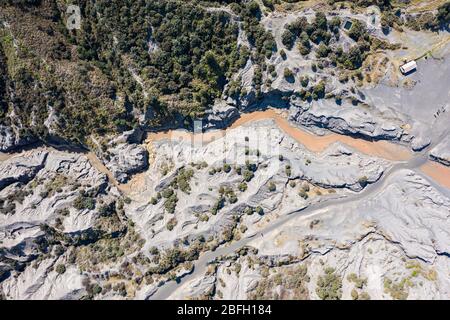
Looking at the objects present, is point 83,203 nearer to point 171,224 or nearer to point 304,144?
point 171,224

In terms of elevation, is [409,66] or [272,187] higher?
[409,66]

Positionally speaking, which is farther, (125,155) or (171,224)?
(125,155)

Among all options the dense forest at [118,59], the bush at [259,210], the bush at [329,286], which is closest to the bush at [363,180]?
the bush at [329,286]

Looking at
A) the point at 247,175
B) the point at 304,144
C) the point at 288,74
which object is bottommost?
the point at 247,175

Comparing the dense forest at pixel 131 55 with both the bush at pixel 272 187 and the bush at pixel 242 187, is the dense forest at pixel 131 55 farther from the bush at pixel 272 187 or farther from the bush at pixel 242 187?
the bush at pixel 272 187

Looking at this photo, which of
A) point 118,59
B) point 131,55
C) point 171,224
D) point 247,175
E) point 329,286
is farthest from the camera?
point 171,224

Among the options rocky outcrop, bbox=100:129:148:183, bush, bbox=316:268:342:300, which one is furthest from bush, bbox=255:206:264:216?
rocky outcrop, bbox=100:129:148:183

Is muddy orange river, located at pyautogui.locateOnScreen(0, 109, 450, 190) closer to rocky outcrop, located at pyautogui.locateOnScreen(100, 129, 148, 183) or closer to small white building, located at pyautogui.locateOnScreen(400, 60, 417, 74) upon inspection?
rocky outcrop, located at pyautogui.locateOnScreen(100, 129, 148, 183)

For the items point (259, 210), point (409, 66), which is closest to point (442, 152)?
point (409, 66)
